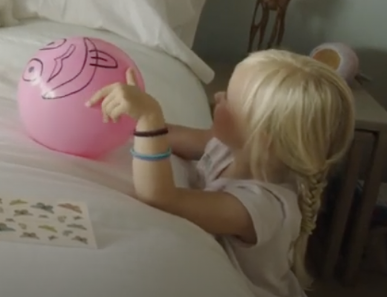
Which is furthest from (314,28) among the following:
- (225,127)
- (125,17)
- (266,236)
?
(266,236)

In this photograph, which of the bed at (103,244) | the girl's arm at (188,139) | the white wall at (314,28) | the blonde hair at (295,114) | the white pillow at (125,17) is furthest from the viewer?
the white wall at (314,28)

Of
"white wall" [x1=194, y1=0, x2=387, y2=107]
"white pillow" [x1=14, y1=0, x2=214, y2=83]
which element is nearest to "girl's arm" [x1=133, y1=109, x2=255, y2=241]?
"white pillow" [x1=14, y1=0, x2=214, y2=83]

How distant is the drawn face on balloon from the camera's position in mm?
1095

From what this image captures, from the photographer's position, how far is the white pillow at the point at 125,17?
1.77 metres

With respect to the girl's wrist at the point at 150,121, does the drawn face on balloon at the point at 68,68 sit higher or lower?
higher

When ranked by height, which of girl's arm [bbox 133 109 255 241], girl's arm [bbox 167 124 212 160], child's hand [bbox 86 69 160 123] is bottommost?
girl's arm [bbox 167 124 212 160]

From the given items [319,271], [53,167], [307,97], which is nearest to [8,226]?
[53,167]

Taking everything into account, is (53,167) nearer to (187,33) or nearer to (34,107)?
(34,107)

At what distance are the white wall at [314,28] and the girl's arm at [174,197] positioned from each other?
1295mm

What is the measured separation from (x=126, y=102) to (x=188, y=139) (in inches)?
13.7

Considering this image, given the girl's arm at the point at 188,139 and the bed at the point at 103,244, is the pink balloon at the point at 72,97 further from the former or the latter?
the girl's arm at the point at 188,139

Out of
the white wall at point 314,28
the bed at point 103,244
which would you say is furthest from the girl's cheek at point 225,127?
the white wall at point 314,28

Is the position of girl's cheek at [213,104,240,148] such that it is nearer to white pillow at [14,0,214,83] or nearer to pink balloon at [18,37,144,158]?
pink balloon at [18,37,144,158]

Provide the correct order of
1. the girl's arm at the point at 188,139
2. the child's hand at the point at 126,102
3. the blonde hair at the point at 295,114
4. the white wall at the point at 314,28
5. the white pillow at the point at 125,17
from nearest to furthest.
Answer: the child's hand at the point at 126,102 → the blonde hair at the point at 295,114 → the girl's arm at the point at 188,139 → the white pillow at the point at 125,17 → the white wall at the point at 314,28
